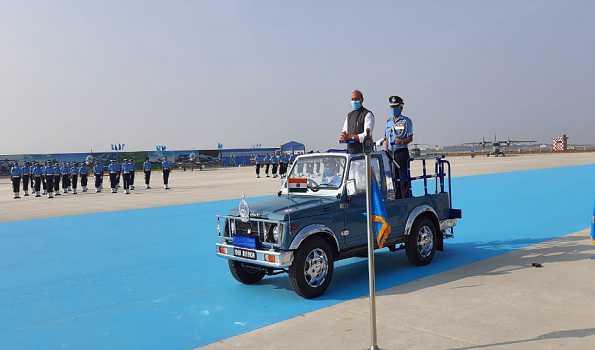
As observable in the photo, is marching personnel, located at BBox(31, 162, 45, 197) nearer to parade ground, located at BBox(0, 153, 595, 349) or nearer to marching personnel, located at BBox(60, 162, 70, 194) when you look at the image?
marching personnel, located at BBox(60, 162, 70, 194)

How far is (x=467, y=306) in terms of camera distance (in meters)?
5.73

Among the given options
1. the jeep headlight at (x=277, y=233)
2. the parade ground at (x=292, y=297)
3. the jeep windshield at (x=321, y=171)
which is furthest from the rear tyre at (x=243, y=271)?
the jeep windshield at (x=321, y=171)

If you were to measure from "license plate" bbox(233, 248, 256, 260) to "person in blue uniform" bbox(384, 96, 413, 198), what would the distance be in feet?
9.21

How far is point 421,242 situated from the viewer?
7902 mm

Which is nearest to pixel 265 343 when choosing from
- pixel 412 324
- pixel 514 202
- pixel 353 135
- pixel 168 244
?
pixel 412 324

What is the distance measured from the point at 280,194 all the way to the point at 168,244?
391 centimetres

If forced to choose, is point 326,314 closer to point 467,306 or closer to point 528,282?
point 467,306

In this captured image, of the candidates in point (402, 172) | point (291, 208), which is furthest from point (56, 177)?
point (291, 208)

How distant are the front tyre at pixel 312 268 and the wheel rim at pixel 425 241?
1.94 metres

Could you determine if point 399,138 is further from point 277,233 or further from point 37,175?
point 37,175

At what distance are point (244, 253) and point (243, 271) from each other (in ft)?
2.49

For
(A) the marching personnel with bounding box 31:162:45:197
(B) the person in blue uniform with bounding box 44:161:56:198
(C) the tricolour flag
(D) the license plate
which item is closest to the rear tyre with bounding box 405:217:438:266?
(C) the tricolour flag

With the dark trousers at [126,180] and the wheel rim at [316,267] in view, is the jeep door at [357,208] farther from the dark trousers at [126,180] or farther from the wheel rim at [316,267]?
the dark trousers at [126,180]

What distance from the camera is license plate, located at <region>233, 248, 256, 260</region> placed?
6434 mm
